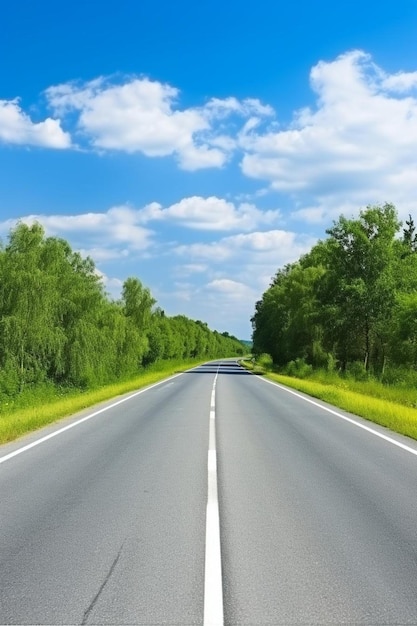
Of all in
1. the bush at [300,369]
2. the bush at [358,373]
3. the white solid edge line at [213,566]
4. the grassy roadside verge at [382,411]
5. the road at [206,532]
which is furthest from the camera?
the bush at [300,369]

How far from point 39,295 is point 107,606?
95.3 ft

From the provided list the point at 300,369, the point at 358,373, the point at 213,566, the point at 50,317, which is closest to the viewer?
the point at 213,566

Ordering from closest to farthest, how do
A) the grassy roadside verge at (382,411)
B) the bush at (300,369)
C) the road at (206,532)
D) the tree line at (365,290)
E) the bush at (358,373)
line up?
the road at (206,532), the grassy roadside verge at (382,411), the bush at (358,373), the tree line at (365,290), the bush at (300,369)

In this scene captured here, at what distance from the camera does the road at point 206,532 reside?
4.16 m

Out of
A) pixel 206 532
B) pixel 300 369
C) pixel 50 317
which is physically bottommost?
pixel 206 532

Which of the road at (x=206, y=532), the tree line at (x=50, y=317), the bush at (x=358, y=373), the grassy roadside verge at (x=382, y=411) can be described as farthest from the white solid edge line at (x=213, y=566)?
the bush at (x=358, y=373)

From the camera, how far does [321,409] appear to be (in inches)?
810

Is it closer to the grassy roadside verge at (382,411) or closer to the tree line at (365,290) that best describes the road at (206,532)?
the grassy roadside verge at (382,411)

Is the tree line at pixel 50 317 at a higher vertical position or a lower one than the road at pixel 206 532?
higher

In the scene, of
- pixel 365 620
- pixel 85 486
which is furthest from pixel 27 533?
pixel 365 620

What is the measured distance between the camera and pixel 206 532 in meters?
5.99

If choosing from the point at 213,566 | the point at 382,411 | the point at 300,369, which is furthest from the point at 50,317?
the point at 213,566

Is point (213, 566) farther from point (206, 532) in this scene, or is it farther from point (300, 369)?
point (300, 369)

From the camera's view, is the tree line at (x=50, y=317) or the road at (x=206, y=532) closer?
the road at (x=206, y=532)
